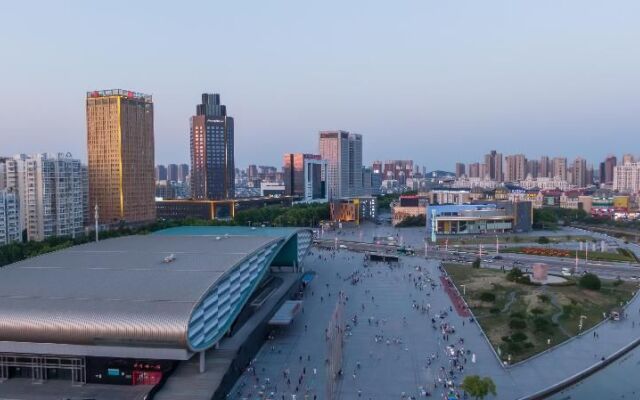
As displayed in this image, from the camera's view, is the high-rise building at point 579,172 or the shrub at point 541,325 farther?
the high-rise building at point 579,172

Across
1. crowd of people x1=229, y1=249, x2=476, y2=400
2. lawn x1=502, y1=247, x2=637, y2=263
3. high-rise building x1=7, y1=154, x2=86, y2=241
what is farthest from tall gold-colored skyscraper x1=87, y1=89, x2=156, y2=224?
lawn x1=502, y1=247, x2=637, y2=263

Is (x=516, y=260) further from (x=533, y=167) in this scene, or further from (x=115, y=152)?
(x=533, y=167)

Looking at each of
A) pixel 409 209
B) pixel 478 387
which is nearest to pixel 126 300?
pixel 478 387

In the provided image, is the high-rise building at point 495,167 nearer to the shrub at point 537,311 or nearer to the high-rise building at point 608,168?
the high-rise building at point 608,168

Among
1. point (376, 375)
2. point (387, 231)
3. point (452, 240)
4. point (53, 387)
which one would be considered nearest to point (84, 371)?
point (53, 387)

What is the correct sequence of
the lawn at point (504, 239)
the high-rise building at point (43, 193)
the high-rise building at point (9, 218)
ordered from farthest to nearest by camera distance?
the lawn at point (504, 239), the high-rise building at point (43, 193), the high-rise building at point (9, 218)

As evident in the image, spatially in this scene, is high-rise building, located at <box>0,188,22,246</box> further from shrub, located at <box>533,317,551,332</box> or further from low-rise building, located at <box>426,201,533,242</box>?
low-rise building, located at <box>426,201,533,242</box>

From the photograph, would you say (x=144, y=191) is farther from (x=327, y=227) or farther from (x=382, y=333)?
(x=382, y=333)

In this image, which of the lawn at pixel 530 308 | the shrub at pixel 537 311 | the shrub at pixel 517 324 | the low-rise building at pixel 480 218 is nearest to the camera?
the lawn at pixel 530 308

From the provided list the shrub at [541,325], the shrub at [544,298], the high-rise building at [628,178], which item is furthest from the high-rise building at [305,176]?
the shrub at [541,325]
